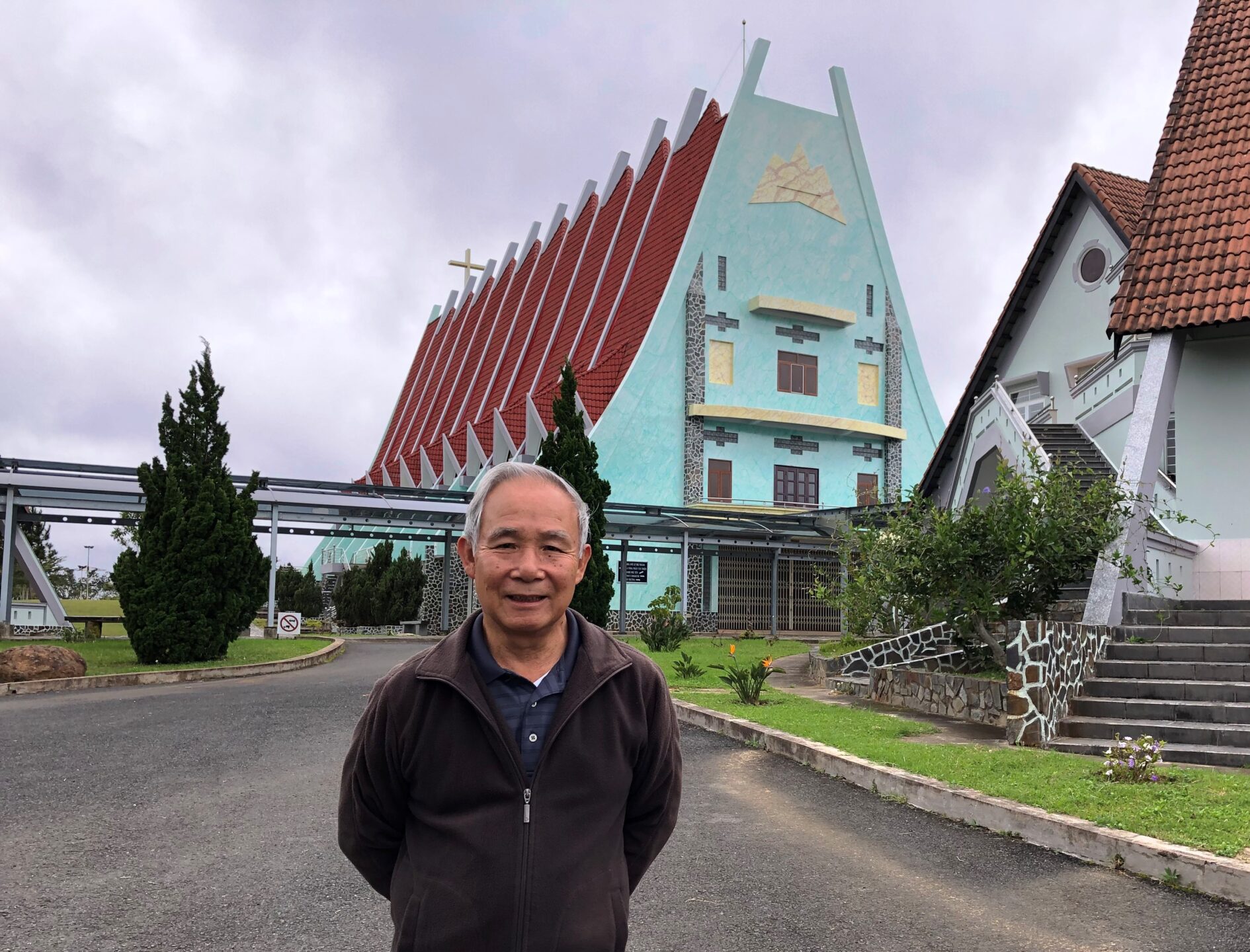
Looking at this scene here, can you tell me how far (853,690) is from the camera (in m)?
14.8

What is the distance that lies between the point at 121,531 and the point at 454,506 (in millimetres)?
18124

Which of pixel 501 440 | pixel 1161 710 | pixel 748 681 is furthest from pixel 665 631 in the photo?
pixel 501 440

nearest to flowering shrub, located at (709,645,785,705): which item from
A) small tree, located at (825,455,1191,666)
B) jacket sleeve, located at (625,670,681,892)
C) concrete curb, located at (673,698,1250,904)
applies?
small tree, located at (825,455,1191,666)

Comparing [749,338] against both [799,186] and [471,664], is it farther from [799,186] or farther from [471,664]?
[471,664]

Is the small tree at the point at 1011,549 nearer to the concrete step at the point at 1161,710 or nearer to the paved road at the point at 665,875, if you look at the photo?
the concrete step at the point at 1161,710

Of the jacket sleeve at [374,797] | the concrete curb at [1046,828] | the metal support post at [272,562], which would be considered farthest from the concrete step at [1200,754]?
the metal support post at [272,562]

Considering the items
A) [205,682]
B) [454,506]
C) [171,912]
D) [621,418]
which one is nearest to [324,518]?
[454,506]

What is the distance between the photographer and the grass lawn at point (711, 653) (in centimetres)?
1560

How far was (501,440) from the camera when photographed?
40.9 m

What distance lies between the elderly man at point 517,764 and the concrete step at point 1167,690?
8.90m

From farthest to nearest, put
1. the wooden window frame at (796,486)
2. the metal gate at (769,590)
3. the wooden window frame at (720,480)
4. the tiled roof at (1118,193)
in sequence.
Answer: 1. the wooden window frame at (796,486)
2. the wooden window frame at (720,480)
3. the metal gate at (769,590)
4. the tiled roof at (1118,193)

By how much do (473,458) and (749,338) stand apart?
576 inches

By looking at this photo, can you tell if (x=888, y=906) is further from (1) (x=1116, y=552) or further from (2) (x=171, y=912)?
(1) (x=1116, y=552)

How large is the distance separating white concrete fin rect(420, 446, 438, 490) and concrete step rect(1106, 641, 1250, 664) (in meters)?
42.4
